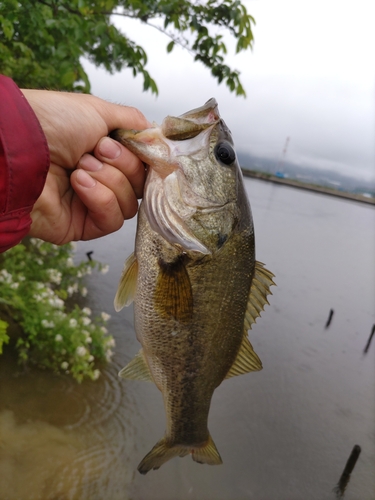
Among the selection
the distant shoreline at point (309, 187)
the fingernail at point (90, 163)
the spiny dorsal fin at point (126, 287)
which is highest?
the fingernail at point (90, 163)

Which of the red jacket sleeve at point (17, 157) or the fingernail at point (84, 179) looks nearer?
the red jacket sleeve at point (17, 157)

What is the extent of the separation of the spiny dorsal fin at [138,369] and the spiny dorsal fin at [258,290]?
729mm

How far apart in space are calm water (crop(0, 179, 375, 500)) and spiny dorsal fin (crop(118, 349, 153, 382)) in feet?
9.66

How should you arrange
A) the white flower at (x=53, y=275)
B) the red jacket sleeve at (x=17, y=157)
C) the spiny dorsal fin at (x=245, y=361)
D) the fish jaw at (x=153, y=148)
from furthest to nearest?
the white flower at (x=53, y=275)
the spiny dorsal fin at (x=245, y=361)
the fish jaw at (x=153, y=148)
the red jacket sleeve at (x=17, y=157)

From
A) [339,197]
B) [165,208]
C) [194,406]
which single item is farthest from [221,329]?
[339,197]

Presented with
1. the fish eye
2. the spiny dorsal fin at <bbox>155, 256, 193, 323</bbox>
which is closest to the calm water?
the spiny dorsal fin at <bbox>155, 256, 193, 323</bbox>

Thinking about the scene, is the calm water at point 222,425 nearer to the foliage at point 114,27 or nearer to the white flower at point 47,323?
the white flower at point 47,323

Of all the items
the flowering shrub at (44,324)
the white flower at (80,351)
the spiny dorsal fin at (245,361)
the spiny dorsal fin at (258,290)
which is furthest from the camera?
the white flower at (80,351)

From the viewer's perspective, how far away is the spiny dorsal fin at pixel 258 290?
2.14 m

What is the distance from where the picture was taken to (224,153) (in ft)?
6.20

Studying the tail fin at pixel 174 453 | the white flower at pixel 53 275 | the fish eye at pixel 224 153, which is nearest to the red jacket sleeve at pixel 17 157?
the fish eye at pixel 224 153

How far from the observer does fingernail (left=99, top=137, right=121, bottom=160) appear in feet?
6.07

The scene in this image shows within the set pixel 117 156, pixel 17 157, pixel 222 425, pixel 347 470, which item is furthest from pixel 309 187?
pixel 17 157

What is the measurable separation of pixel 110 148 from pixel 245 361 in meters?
1.55
